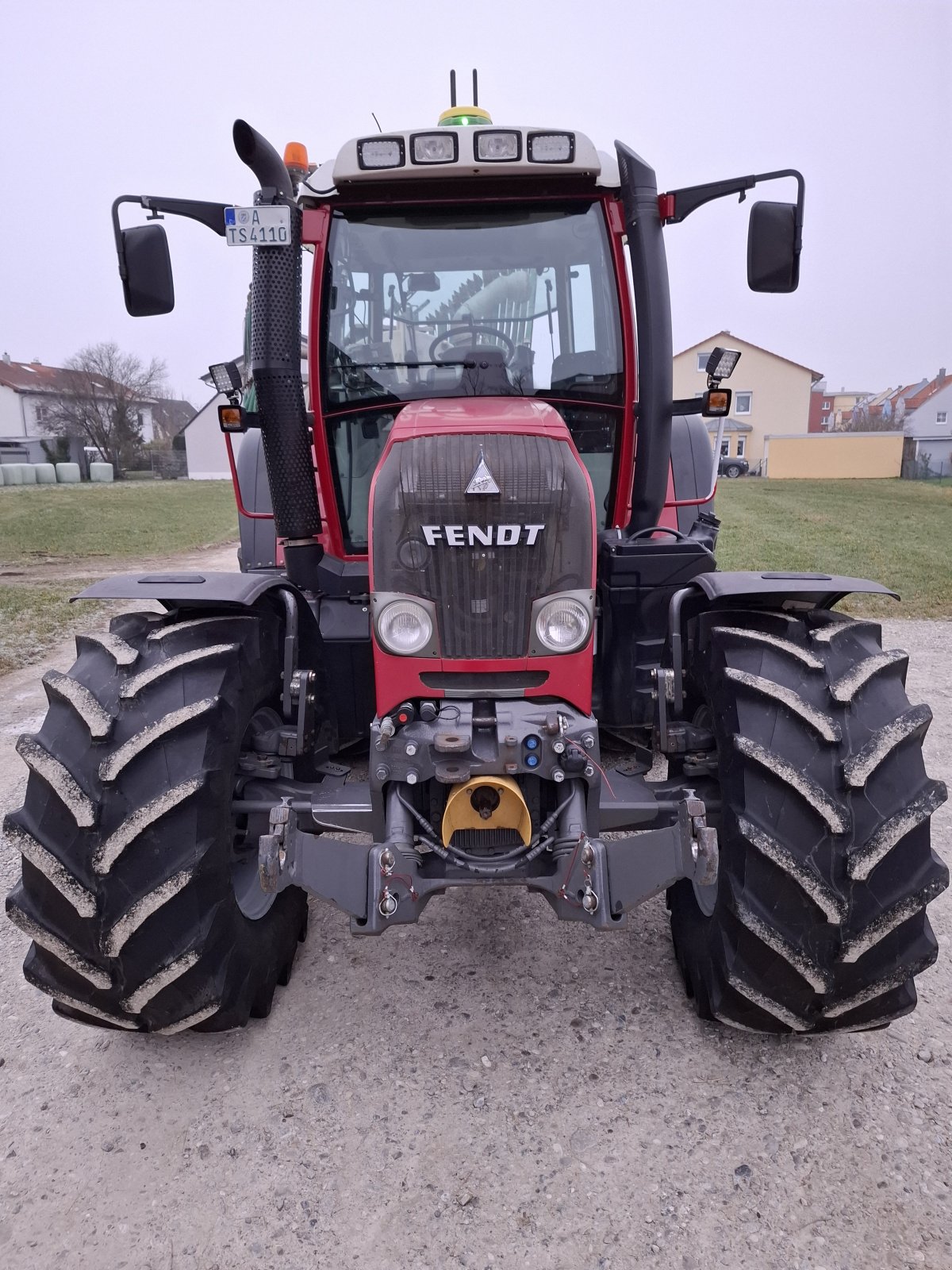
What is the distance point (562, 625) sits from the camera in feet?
8.01

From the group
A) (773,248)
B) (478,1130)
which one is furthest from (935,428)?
(478,1130)

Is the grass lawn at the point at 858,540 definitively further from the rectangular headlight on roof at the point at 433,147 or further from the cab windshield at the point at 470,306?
the rectangular headlight on roof at the point at 433,147


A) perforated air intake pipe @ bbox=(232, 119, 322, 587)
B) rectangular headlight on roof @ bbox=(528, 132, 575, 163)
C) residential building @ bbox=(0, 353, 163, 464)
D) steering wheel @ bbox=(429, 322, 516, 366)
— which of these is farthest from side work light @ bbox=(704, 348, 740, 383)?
residential building @ bbox=(0, 353, 163, 464)

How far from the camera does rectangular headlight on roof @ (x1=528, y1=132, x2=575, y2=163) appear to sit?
2.75 meters

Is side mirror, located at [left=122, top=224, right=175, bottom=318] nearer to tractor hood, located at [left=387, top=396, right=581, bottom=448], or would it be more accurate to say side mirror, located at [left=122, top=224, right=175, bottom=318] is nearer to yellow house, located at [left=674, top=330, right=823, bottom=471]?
tractor hood, located at [left=387, top=396, right=581, bottom=448]

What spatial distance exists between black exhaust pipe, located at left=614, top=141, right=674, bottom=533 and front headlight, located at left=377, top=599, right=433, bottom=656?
1.22 metres

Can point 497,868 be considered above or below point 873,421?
below

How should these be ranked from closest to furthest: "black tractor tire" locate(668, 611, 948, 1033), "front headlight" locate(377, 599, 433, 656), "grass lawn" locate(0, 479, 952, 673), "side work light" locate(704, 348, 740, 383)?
"black tractor tire" locate(668, 611, 948, 1033)
"front headlight" locate(377, 599, 433, 656)
"side work light" locate(704, 348, 740, 383)
"grass lawn" locate(0, 479, 952, 673)

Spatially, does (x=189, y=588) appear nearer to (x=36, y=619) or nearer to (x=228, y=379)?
(x=228, y=379)

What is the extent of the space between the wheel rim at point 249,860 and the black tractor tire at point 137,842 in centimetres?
9

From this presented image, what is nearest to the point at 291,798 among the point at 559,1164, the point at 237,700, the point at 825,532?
the point at 237,700

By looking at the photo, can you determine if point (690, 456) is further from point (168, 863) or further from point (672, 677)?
point (168, 863)

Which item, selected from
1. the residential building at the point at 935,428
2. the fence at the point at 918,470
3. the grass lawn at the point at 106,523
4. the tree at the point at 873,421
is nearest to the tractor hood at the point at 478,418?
the grass lawn at the point at 106,523

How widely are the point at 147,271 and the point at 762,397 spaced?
1826 inches
